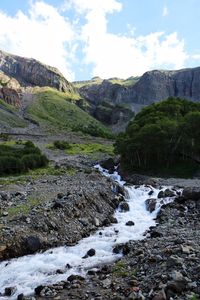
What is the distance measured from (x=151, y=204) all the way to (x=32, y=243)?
74.2 ft

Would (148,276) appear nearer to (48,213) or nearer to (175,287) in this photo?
(175,287)

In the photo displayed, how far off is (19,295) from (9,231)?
8257 mm

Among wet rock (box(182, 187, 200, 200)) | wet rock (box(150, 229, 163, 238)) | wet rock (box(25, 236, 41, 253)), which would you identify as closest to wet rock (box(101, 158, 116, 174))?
wet rock (box(182, 187, 200, 200))

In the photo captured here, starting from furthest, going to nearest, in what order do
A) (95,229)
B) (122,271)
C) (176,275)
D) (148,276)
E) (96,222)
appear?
(96,222) < (95,229) < (122,271) < (148,276) < (176,275)

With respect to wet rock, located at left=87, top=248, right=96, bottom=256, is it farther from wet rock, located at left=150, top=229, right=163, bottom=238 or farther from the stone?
the stone

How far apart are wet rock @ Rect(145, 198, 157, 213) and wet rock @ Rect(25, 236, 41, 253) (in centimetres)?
2094

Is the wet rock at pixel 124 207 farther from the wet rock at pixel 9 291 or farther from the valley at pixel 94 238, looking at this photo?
the wet rock at pixel 9 291

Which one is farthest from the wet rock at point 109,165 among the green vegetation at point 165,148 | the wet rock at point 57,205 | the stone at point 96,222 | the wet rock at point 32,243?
the wet rock at point 32,243

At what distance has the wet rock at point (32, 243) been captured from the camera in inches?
1141

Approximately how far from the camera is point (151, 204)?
48.9m

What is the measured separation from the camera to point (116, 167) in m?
90.2

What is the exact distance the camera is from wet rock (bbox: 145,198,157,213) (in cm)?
4797

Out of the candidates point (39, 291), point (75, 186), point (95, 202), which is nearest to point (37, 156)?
point (75, 186)

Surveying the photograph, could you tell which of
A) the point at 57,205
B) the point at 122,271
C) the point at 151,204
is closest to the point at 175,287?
the point at 122,271
